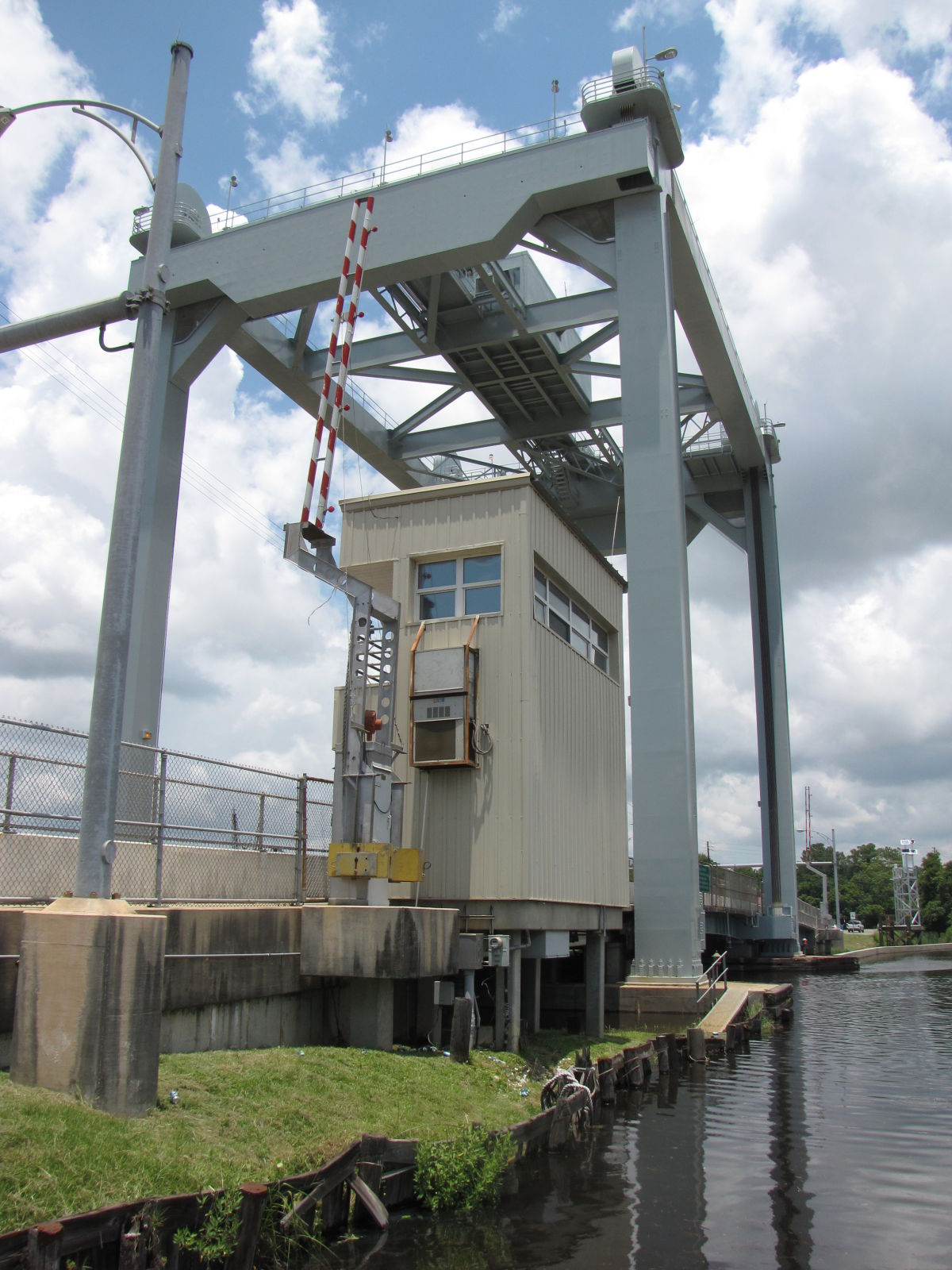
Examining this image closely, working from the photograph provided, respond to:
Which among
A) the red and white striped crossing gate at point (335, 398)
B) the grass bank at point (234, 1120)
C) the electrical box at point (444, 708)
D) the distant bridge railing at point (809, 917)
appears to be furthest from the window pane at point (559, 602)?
the distant bridge railing at point (809, 917)

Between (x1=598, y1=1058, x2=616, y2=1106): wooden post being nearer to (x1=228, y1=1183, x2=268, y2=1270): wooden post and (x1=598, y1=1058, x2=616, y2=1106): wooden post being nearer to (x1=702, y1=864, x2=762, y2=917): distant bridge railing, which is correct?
(x1=228, y1=1183, x2=268, y2=1270): wooden post

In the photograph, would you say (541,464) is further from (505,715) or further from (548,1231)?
(548,1231)

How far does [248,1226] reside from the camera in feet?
25.6

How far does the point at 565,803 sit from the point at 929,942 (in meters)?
95.7

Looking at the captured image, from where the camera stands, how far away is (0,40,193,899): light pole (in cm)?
924

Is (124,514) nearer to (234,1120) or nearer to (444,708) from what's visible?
(234,1120)

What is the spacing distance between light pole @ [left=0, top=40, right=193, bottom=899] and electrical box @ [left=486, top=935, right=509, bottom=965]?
6902mm

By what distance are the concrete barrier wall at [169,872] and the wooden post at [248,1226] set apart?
15.0 feet

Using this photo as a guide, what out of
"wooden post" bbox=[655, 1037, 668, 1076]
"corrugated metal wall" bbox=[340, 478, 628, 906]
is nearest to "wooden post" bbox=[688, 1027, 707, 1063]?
"wooden post" bbox=[655, 1037, 668, 1076]

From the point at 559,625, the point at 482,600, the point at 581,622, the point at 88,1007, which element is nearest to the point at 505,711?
the point at 482,600

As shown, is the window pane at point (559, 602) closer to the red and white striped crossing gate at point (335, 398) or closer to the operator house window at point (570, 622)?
the operator house window at point (570, 622)

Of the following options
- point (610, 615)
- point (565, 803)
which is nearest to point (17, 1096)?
point (565, 803)

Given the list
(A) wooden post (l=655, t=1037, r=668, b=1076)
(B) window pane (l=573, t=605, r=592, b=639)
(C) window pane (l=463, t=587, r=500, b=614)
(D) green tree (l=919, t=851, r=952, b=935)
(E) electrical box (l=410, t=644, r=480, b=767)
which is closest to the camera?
(E) electrical box (l=410, t=644, r=480, b=767)

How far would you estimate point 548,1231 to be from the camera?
32.6ft
